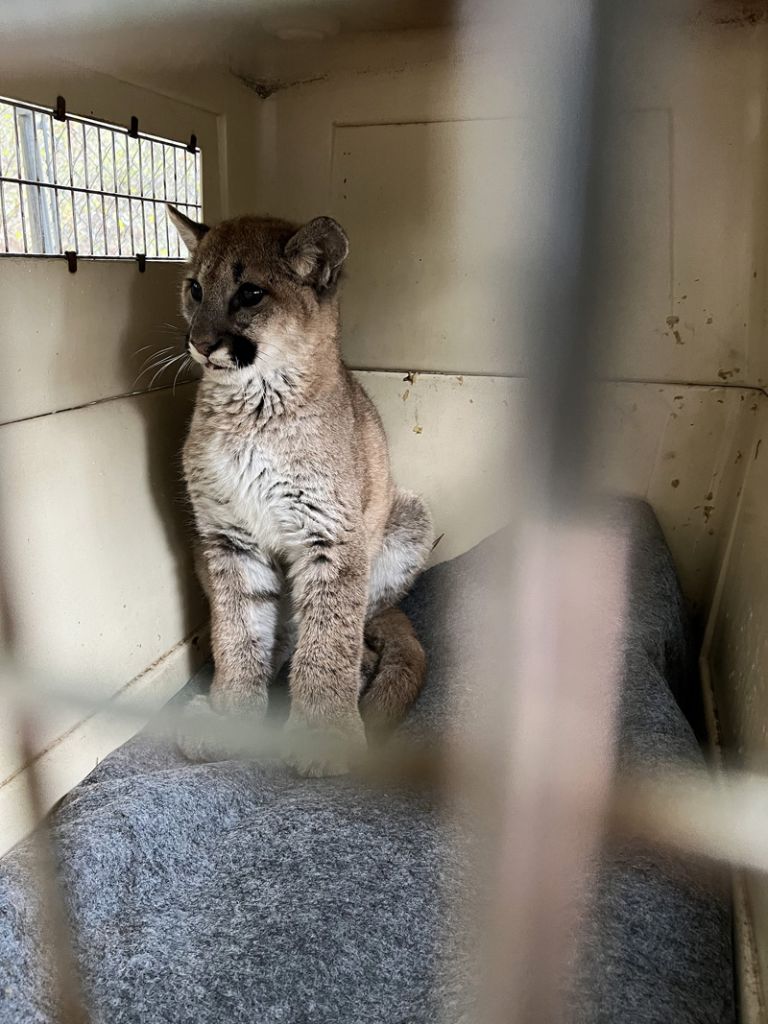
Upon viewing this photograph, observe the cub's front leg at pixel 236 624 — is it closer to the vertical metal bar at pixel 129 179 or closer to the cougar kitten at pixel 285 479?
the cougar kitten at pixel 285 479

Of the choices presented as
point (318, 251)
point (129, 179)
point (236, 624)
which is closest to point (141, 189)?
point (129, 179)

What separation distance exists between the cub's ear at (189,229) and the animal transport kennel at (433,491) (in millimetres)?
97

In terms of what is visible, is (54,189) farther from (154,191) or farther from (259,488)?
(259,488)

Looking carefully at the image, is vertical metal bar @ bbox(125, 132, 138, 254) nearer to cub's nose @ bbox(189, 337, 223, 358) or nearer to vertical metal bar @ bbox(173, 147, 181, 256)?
vertical metal bar @ bbox(173, 147, 181, 256)

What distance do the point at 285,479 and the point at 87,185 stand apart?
1.98 ft

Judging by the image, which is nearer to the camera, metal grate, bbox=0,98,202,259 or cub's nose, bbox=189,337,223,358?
metal grate, bbox=0,98,202,259

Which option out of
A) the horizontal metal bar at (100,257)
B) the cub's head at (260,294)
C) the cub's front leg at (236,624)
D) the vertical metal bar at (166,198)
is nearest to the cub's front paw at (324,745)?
the cub's front leg at (236,624)

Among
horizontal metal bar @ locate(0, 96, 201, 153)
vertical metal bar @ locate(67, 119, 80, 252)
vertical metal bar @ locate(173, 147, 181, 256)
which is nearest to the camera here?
horizontal metal bar @ locate(0, 96, 201, 153)

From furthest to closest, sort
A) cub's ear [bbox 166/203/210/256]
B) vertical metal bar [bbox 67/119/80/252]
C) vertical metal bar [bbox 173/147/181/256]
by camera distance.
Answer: vertical metal bar [bbox 173/147/181/256] → cub's ear [bbox 166/203/210/256] → vertical metal bar [bbox 67/119/80/252]

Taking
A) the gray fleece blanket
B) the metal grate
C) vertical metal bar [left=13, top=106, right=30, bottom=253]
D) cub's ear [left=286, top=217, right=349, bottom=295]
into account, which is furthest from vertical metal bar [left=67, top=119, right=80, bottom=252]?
the gray fleece blanket

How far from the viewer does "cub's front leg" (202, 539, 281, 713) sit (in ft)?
5.21

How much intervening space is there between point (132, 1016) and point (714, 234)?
4.32ft

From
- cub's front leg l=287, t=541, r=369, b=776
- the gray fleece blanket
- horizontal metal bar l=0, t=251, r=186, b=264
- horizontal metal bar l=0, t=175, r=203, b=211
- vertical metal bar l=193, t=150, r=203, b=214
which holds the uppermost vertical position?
vertical metal bar l=193, t=150, r=203, b=214

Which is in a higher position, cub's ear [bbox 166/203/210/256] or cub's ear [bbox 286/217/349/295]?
cub's ear [bbox 166/203/210/256]
